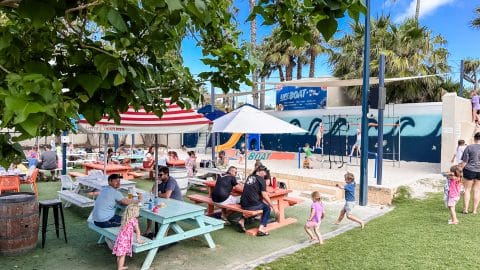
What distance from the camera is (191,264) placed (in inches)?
204

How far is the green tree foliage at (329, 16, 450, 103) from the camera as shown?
689 inches

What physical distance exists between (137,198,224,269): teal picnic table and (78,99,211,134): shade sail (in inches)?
48.6

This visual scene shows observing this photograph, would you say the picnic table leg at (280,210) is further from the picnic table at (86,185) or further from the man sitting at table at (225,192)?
the picnic table at (86,185)

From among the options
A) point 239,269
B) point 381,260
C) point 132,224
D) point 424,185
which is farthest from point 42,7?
point 424,185

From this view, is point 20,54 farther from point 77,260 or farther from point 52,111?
point 77,260

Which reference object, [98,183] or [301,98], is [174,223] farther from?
[301,98]

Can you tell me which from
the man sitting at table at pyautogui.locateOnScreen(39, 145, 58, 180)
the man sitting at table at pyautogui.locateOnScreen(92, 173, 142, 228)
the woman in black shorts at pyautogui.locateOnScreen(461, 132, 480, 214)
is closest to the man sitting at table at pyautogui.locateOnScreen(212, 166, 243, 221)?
the man sitting at table at pyautogui.locateOnScreen(92, 173, 142, 228)

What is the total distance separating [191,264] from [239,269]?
2.25 feet

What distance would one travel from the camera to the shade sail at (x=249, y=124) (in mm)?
7480

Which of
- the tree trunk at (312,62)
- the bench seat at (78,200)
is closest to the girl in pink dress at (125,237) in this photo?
the bench seat at (78,200)

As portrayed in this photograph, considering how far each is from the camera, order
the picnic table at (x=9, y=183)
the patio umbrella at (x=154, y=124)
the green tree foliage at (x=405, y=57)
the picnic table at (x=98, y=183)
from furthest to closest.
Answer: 1. the green tree foliage at (x=405, y=57)
2. the picnic table at (x=9, y=183)
3. the picnic table at (x=98, y=183)
4. the patio umbrella at (x=154, y=124)

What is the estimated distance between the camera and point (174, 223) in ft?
18.4

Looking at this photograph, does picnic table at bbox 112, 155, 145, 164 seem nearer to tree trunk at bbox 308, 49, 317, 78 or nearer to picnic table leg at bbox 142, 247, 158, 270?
picnic table leg at bbox 142, 247, 158, 270

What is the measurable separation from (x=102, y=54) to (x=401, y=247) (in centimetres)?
534
